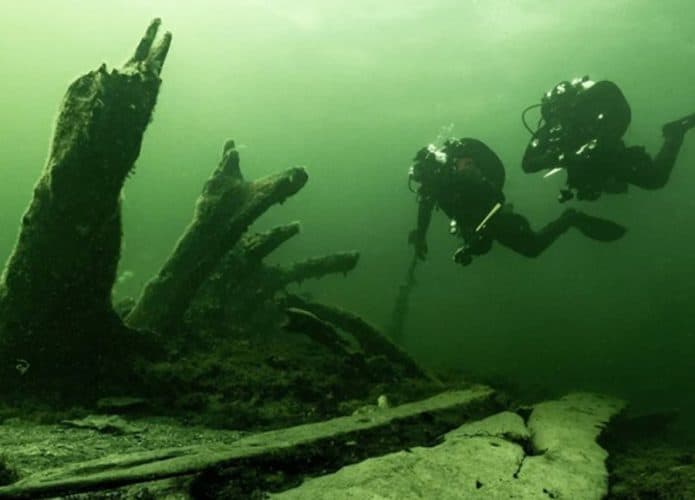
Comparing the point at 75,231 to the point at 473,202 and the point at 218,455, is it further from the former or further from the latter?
the point at 473,202

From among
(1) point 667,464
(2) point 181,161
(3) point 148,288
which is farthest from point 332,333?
(2) point 181,161

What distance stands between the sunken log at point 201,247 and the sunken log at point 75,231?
184cm

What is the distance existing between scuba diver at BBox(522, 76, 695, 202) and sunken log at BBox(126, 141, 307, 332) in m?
5.14

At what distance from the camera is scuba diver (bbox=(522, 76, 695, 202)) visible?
9.15m

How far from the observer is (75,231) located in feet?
16.9

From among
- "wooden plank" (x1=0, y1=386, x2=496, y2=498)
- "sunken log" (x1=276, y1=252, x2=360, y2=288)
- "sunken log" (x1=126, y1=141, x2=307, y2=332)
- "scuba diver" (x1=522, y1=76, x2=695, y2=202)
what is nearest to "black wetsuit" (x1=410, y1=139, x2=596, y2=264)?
"scuba diver" (x1=522, y1=76, x2=695, y2=202)

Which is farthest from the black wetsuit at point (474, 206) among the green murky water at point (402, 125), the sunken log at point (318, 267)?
the green murky water at point (402, 125)

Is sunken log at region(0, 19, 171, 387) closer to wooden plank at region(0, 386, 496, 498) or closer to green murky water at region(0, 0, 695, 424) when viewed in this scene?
wooden plank at region(0, 386, 496, 498)

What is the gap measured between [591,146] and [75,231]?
853cm

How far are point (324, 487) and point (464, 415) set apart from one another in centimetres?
255

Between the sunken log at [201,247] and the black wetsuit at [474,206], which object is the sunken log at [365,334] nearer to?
the sunken log at [201,247]

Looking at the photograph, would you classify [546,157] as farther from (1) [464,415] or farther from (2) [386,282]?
(2) [386,282]

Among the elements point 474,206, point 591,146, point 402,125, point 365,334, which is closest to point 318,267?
point 365,334

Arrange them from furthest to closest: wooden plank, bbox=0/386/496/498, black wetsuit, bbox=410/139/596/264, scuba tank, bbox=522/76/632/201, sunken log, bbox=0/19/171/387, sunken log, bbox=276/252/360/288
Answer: sunken log, bbox=276/252/360/288
black wetsuit, bbox=410/139/596/264
scuba tank, bbox=522/76/632/201
sunken log, bbox=0/19/171/387
wooden plank, bbox=0/386/496/498
